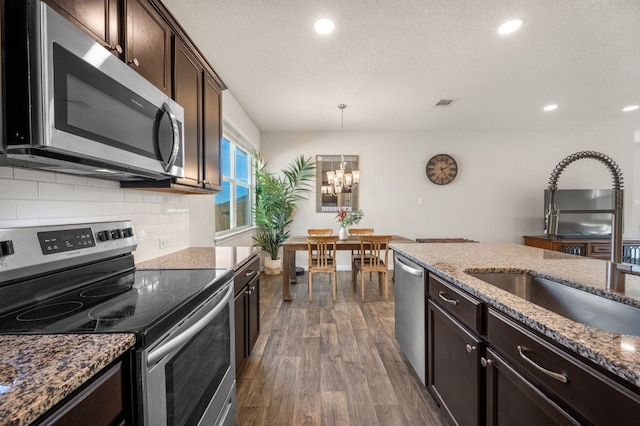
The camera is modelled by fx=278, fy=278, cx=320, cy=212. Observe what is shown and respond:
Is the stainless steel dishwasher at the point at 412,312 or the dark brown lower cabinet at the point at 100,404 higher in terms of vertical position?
the dark brown lower cabinet at the point at 100,404

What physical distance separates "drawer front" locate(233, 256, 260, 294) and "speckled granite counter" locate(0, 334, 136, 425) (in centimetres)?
96

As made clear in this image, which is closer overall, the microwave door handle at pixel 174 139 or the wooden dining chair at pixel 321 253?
the microwave door handle at pixel 174 139

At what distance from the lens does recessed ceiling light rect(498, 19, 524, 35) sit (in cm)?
211

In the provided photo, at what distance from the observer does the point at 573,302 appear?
1218 mm

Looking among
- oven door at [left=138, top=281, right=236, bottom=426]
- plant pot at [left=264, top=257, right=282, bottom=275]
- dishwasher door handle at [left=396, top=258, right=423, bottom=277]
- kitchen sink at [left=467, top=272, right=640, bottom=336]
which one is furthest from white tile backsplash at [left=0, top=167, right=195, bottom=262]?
plant pot at [left=264, top=257, right=282, bottom=275]

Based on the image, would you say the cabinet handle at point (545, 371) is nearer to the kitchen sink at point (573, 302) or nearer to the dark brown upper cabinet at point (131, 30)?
the kitchen sink at point (573, 302)

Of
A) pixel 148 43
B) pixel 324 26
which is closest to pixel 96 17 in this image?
pixel 148 43

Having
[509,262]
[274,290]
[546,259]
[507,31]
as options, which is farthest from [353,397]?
[507,31]

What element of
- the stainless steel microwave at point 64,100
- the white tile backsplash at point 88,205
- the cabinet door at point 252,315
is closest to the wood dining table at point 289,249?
the cabinet door at point 252,315

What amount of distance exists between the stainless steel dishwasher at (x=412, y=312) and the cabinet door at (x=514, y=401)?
0.64 metres

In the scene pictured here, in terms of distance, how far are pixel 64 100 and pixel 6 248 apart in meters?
0.51

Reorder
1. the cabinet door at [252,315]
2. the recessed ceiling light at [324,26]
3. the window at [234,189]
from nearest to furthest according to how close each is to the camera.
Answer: the cabinet door at [252,315] → the recessed ceiling light at [324,26] → the window at [234,189]

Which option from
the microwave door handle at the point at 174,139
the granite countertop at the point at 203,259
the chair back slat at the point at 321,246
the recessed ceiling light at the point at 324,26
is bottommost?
the chair back slat at the point at 321,246

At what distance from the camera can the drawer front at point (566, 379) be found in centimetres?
60
